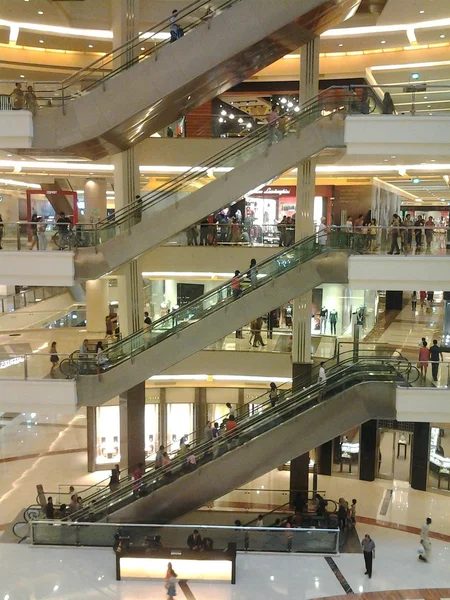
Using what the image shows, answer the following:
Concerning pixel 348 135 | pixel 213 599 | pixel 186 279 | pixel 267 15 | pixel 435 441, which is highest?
pixel 267 15

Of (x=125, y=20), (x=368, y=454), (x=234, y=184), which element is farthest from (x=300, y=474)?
(x=125, y=20)

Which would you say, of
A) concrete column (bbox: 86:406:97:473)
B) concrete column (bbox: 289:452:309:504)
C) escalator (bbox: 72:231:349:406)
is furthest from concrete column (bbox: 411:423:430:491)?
concrete column (bbox: 86:406:97:473)

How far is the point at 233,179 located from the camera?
12.7 metres

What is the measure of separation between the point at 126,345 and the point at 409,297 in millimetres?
18435

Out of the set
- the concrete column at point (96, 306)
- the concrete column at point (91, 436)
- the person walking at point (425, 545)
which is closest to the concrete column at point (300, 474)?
the person walking at point (425, 545)

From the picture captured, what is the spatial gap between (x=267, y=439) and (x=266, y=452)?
0.29 meters

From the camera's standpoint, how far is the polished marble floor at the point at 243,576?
11766mm

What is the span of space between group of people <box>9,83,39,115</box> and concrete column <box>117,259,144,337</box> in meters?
4.93

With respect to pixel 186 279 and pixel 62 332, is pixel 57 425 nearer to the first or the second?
pixel 62 332

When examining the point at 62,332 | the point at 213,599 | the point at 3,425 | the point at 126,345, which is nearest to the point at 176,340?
the point at 126,345

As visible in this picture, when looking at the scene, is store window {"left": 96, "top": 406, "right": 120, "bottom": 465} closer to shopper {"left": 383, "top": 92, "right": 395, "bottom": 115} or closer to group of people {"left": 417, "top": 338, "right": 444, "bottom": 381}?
group of people {"left": 417, "top": 338, "right": 444, "bottom": 381}

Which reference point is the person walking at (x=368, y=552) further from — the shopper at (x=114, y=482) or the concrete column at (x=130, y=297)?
the concrete column at (x=130, y=297)

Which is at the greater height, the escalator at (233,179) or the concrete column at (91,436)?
the escalator at (233,179)

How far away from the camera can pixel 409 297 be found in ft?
93.3
